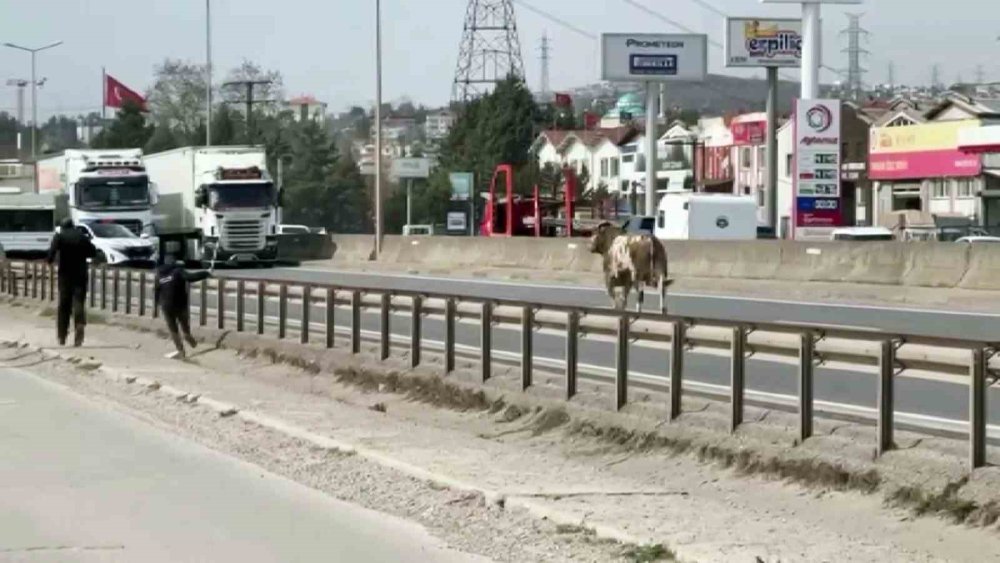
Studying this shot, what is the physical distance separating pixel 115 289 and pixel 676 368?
22.1 metres

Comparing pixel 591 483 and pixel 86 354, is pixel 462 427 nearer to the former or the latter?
pixel 591 483

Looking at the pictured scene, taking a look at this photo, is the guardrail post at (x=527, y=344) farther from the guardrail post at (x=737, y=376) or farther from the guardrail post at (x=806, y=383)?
the guardrail post at (x=806, y=383)

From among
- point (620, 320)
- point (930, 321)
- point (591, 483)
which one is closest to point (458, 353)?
point (620, 320)

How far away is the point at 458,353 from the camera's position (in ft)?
59.4

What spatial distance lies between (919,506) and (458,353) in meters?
8.69

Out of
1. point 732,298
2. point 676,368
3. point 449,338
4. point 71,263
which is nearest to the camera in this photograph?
point 676,368

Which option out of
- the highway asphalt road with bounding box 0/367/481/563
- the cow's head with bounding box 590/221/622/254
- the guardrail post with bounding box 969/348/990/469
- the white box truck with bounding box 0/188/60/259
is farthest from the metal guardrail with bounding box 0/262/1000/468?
the white box truck with bounding box 0/188/60/259

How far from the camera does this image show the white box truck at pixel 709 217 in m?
49.1

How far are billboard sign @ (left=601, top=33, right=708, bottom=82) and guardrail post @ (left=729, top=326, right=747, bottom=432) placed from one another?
60672 millimetres

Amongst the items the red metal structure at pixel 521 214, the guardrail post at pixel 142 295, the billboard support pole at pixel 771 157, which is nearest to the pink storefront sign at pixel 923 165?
the billboard support pole at pixel 771 157

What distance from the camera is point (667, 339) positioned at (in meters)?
13.6

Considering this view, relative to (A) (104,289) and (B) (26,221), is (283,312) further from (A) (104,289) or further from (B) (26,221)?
(B) (26,221)

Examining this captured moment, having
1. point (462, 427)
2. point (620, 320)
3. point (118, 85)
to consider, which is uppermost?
point (118, 85)

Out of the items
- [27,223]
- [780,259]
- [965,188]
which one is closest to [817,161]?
[780,259]
